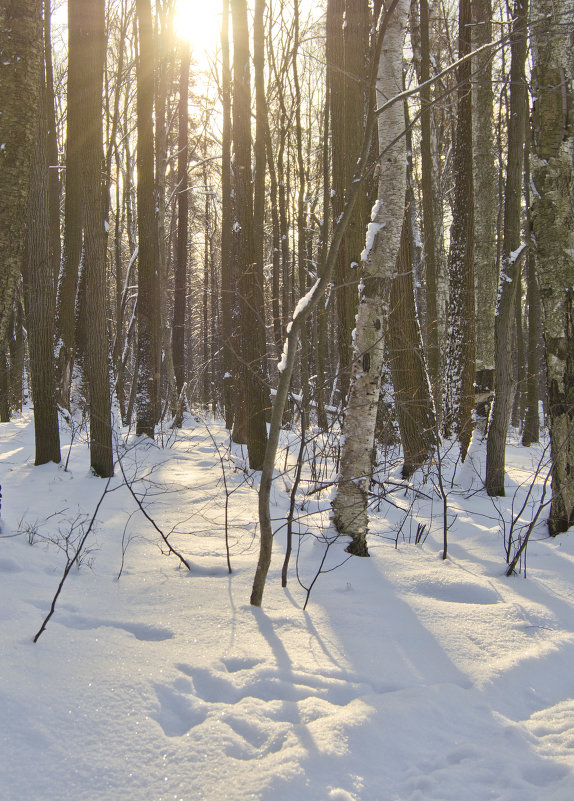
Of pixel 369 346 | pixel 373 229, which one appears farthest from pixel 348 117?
pixel 369 346

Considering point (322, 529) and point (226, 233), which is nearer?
point (322, 529)

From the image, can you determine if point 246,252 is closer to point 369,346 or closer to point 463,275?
point 463,275

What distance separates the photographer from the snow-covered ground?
1.63m

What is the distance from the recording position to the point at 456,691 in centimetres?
213

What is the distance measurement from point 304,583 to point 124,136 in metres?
16.0

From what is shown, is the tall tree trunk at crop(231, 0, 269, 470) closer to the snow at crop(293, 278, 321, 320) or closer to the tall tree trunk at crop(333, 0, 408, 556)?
the tall tree trunk at crop(333, 0, 408, 556)

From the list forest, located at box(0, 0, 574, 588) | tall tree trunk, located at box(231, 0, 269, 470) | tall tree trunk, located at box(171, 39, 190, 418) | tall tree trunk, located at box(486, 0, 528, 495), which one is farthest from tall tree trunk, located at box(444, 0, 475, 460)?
tall tree trunk, located at box(171, 39, 190, 418)

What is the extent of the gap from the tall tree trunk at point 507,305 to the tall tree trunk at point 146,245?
17.6ft

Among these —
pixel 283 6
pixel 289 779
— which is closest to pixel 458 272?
pixel 289 779

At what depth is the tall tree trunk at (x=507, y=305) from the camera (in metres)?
5.95

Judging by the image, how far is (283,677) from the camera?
7.04 feet

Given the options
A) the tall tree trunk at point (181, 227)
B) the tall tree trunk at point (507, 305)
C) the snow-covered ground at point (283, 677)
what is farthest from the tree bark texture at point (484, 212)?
the tall tree trunk at point (181, 227)

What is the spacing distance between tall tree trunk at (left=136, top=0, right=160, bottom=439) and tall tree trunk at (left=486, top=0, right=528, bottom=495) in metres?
5.35

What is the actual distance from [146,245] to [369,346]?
6515mm
